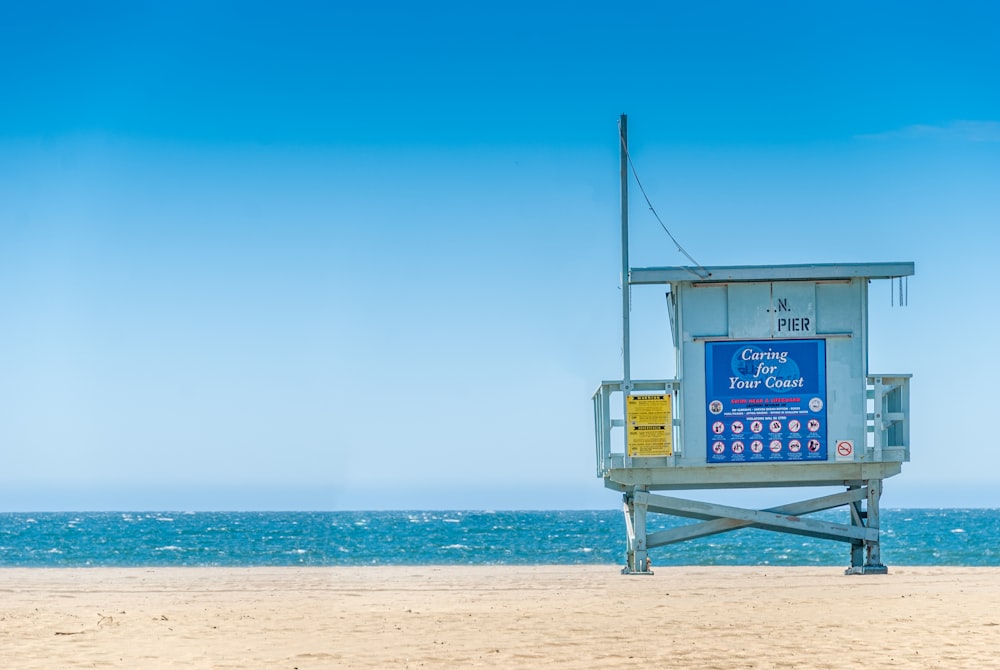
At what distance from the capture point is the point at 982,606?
49.9 ft

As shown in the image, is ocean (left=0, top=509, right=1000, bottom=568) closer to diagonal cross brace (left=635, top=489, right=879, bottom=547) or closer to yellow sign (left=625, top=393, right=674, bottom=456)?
diagonal cross brace (left=635, top=489, right=879, bottom=547)

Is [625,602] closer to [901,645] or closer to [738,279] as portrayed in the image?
[901,645]

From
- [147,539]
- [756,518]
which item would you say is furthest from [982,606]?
[147,539]

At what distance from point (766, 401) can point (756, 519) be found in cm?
185

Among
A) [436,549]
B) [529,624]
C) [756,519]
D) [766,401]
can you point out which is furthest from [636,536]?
[436,549]

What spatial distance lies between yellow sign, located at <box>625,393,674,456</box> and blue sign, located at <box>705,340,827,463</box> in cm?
62

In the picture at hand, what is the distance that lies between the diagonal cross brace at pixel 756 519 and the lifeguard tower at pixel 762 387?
489mm

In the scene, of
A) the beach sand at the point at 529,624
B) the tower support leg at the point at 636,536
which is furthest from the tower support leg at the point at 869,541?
the tower support leg at the point at 636,536

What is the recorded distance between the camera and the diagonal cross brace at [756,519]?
65.4 ft

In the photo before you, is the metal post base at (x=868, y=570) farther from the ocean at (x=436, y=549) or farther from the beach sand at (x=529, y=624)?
the ocean at (x=436, y=549)

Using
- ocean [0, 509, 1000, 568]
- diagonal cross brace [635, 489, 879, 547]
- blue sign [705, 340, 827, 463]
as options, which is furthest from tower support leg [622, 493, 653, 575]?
ocean [0, 509, 1000, 568]

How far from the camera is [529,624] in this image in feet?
47.0

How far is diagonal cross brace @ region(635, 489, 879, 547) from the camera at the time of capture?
19.9m

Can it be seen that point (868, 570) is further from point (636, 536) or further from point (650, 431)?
point (650, 431)
